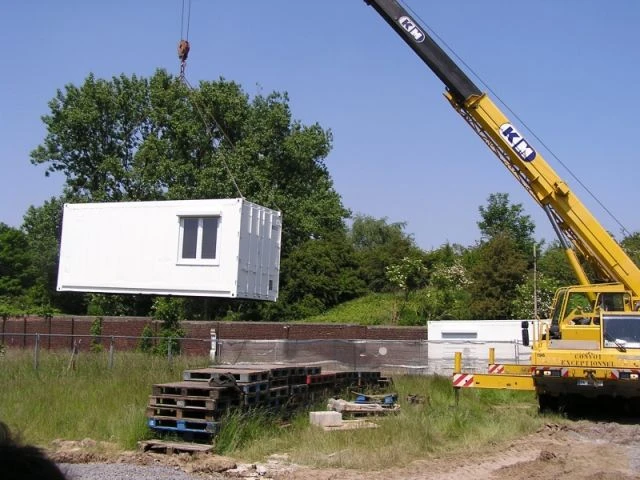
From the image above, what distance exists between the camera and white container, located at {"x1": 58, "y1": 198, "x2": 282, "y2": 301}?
19891mm

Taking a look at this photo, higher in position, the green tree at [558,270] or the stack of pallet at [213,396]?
the green tree at [558,270]

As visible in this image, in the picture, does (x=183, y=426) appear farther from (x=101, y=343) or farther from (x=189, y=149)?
(x=189, y=149)

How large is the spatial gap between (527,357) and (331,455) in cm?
1590

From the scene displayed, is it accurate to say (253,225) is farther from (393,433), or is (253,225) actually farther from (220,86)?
(220,86)

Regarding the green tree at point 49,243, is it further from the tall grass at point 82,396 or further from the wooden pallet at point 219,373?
the wooden pallet at point 219,373

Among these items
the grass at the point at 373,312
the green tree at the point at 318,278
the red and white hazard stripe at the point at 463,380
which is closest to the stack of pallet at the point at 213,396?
the red and white hazard stripe at the point at 463,380

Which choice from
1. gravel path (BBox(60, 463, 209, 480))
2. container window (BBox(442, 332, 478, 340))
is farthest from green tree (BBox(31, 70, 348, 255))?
gravel path (BBox(60, 463, 209, 480))

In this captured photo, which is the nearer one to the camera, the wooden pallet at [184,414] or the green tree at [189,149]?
the wooden pallet at [184,414]

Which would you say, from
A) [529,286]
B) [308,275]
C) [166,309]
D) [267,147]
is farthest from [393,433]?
[267,147]

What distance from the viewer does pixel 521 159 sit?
58.9 feet

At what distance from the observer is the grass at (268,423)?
11781mm

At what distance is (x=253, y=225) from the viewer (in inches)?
810

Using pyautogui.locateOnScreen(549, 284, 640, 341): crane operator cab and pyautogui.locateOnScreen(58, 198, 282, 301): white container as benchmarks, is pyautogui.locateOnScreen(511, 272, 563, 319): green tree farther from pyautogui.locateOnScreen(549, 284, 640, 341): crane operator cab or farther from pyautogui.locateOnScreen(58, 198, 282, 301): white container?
pyautogui.locateOnScreen(549, 284, 640, 341): crane operator cab

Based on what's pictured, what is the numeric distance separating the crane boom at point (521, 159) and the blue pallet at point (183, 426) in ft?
33.0
